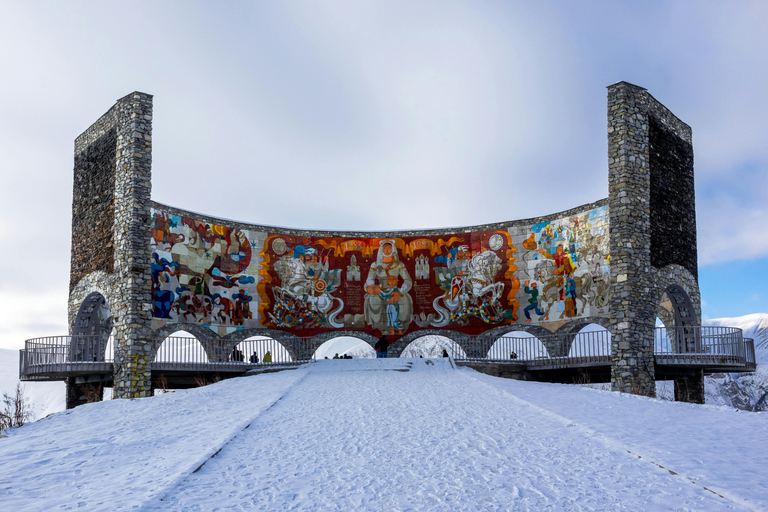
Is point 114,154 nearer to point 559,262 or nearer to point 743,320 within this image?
point 559,262

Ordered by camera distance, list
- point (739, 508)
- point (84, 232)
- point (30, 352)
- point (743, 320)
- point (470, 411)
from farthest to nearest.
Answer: point (743, 320) → point (84, 232) → point (30, 352) → point (470, 411) → point (739, 508)

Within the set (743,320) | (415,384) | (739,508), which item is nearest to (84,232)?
(415,384)

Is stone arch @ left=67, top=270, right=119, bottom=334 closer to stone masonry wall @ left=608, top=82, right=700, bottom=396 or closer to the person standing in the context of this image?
the person standing

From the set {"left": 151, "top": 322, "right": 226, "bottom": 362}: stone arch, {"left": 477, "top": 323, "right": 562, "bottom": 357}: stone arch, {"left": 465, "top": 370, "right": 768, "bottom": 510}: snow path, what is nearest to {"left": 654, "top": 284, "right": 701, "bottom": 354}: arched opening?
{"left": 477, "top": 323, "right": 562, "bottom": 357}: stone arch

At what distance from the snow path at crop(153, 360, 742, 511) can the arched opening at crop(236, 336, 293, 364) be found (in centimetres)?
1547

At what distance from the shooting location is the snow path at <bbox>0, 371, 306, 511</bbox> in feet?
Result: 18.9

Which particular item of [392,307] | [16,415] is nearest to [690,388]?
[392,307]

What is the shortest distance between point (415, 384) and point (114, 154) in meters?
14.2

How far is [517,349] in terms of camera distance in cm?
2628

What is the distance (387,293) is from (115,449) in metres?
21.8

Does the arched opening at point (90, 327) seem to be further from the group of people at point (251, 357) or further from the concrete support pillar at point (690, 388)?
the concrete support pillar at point (690, 388)

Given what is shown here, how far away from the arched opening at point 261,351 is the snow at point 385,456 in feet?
44.5

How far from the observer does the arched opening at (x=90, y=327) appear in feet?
74.2

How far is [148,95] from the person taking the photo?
21.8m
